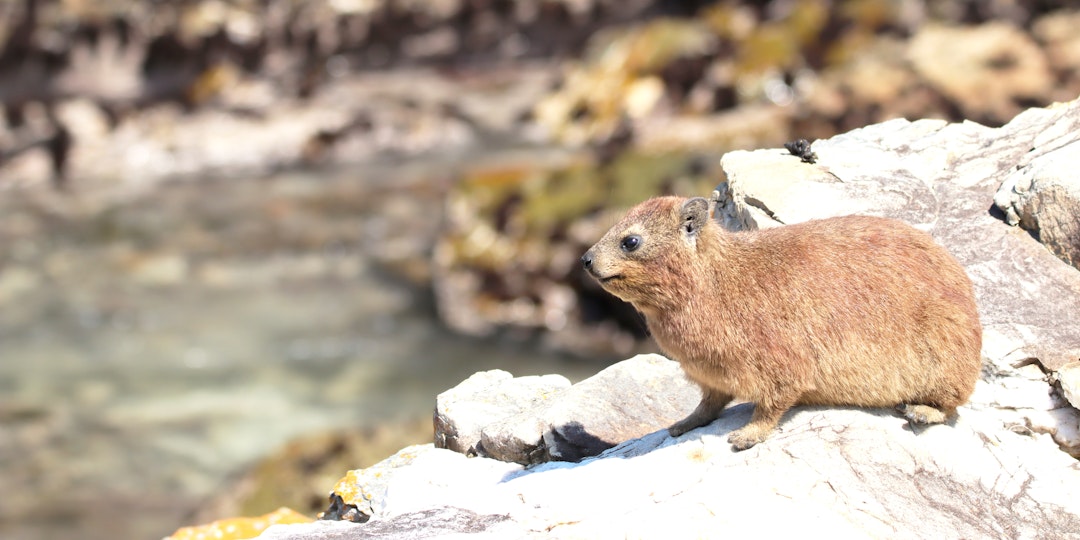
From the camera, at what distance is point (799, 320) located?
683cm

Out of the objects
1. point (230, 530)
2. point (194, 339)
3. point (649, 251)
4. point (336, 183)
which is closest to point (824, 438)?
point (649, 251)

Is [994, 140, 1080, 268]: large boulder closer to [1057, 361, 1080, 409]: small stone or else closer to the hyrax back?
[1057, 361, 1080, 409]: small stone

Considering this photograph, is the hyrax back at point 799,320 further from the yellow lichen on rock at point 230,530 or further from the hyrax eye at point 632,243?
the yellow lichen on rock at point 230,530

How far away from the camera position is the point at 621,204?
21969 millimetres

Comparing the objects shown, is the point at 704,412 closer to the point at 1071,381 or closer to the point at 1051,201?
the point at 1071,381

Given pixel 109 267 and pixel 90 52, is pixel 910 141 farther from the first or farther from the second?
pixel 90 52

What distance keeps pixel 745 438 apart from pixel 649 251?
1346mm

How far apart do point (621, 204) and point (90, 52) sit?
25.9 meters

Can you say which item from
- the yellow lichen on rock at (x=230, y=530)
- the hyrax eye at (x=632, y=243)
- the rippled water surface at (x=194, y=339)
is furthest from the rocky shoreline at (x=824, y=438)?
the rippled water surface at (x=194, y=339)

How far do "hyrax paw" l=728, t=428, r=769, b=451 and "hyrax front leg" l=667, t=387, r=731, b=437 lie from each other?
0.39 metres

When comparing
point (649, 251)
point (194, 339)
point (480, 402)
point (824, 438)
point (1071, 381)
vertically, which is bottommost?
point (1071, 381)

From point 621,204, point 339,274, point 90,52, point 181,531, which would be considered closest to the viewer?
point 181,531

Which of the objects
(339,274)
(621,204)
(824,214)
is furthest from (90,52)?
(824,214)

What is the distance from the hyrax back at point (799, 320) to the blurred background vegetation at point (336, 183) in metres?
8.40
